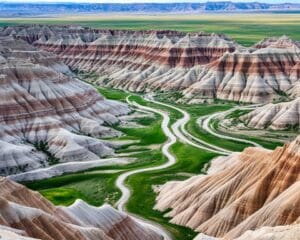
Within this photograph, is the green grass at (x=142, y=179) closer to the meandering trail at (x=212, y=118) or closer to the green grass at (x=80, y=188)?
the green grass at (x=80, y=188)

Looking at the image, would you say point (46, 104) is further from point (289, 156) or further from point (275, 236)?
point (275, 236)

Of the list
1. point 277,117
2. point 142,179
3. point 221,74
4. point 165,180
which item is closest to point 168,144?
point 142,179

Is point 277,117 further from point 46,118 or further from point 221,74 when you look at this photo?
point 46,118

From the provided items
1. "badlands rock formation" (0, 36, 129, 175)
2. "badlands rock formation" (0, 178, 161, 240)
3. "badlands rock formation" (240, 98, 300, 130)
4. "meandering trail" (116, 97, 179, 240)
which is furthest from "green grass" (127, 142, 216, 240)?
"badlands rock formation" (240, 98, 300, 130)

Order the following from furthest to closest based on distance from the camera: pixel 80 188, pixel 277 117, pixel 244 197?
pixel 277 117 → pixel 80 188 → pixel 244 197

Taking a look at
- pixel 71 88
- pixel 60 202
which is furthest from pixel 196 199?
pixel 71 88
